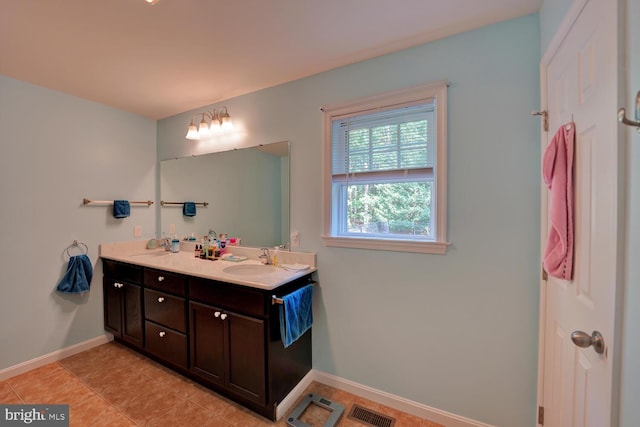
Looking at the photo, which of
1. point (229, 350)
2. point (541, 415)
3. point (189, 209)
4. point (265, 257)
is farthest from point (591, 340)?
point (189, 209)

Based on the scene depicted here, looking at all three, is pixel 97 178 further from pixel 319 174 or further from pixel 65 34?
pixel 319 174

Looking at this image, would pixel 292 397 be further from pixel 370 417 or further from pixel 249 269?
pixel 249 269

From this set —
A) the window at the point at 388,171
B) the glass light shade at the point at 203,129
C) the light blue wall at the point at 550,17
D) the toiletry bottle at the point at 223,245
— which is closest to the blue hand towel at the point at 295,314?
the window at the point at 388,171

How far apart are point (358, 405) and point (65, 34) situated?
3042 mm

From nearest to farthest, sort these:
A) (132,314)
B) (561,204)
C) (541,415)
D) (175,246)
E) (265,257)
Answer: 1. (561,204)
2. (541,415)
3. (265,257)
4. (132,314)
5. (175,246)

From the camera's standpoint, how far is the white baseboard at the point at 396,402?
1.60 meters

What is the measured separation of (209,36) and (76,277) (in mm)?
2393

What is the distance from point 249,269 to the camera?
214 centimetres

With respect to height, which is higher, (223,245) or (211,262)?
(223,245)

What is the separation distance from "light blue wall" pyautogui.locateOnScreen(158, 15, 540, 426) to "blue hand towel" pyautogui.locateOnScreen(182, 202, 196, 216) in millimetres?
1676

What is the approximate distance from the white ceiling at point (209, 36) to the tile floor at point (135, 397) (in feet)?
7.93

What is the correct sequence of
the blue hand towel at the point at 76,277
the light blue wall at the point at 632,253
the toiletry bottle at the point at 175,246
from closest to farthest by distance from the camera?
the light blue wall at the point at 632,253 → the blue hand towel at the point at 76,277 → the toiletry bottle at the point at 175,246

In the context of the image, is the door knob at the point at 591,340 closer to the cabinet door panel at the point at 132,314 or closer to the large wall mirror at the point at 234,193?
the large wall mirror at the point at 234,193

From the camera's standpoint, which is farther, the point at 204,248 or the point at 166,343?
the point at 204,248
